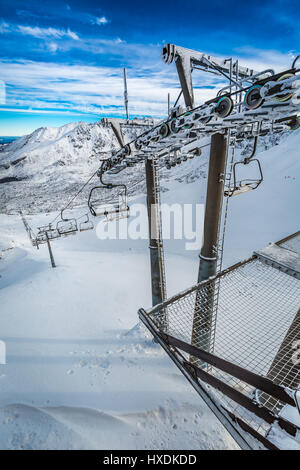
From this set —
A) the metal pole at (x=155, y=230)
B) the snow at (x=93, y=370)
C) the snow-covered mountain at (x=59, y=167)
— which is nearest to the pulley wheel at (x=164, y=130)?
the metal pole at (x=155, y=230)

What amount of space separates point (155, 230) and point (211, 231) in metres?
2.10

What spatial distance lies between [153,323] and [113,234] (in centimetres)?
1918

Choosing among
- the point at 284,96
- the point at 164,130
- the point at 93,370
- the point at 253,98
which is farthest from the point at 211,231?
the point at 93,370

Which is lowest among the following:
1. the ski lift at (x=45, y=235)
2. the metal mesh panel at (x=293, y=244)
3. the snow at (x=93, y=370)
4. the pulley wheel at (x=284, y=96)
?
the snow at (x=93, y=370)

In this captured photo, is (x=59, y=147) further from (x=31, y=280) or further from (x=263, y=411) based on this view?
(x=263, y=411)

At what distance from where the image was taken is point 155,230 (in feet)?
20.2

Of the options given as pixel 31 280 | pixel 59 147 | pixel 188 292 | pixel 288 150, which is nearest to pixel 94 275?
pixel 31 280

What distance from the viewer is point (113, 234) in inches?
829

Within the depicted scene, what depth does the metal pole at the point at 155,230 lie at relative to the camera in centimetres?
564

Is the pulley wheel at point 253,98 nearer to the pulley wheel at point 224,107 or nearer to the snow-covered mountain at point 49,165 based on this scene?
the pulley wheel at point 224,107

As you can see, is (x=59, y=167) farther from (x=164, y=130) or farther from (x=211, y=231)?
(x=211, y=231)

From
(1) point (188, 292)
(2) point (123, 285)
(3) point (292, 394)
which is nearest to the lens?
(3) point (292, 394)

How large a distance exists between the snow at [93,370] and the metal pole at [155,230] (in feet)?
5.67

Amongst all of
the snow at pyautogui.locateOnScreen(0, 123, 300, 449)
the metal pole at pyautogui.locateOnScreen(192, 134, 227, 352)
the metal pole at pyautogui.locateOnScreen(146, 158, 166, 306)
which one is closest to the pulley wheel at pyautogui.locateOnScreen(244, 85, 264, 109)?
the metal pole at pyautogui.locateOnScreen(192, 134, 227, 352)
